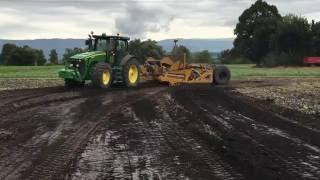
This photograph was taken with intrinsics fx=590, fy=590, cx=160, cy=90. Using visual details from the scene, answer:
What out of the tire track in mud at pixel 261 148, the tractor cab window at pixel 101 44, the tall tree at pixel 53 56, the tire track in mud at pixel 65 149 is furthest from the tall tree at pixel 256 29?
the tire track in mud at pixel 261 148

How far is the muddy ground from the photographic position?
7910 millimetres

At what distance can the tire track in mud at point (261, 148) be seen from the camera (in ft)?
25.9

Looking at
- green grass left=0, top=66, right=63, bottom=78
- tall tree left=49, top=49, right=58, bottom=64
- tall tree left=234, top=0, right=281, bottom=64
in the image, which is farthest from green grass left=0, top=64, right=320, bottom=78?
tall tree left=49, top=49, right=58, bottom=64

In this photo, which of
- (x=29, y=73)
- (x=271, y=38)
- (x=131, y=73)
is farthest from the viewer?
(x=271, y=38)

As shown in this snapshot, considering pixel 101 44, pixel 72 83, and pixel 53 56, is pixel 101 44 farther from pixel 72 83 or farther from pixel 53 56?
pixel 53 56

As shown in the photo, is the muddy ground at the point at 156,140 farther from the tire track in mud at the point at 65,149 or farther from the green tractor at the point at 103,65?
the green tractor at the point at 103,65

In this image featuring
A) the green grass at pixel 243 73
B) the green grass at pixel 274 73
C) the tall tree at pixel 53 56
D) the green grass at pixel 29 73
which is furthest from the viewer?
the tall tree at pixel 53 56

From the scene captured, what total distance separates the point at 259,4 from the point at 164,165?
291 ft

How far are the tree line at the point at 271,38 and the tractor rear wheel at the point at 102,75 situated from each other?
1723 inches

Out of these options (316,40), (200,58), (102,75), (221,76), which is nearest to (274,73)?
(200,58)

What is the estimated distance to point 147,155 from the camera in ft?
29.8

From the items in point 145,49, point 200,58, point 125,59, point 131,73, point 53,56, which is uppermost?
point 145,49

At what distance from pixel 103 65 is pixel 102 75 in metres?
0.40

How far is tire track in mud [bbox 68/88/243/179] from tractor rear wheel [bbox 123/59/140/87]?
36.5ft
